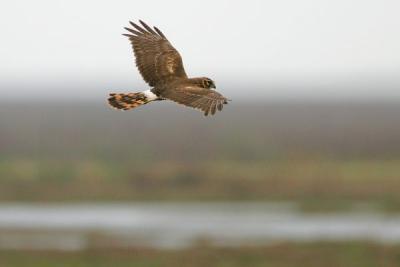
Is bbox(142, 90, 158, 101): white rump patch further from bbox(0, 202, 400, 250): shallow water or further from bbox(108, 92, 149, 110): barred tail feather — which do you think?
bbox(0, 202, 400, 250): shallow water

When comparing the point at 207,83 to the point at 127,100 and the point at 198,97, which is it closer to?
the point at 198,97

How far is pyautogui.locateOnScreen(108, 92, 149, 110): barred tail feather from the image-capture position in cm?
1689

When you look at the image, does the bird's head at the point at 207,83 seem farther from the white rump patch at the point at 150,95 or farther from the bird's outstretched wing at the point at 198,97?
the white rump patch at the point at 150,95

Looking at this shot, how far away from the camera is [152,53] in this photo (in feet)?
57.7

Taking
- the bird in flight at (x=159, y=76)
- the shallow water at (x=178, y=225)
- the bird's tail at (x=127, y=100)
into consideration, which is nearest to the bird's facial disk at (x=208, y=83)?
the bird in flight at (x=159, y=76)

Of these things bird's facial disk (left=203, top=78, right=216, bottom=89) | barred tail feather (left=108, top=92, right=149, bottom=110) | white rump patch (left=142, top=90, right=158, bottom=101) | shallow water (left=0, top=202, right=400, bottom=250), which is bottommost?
shallow water (left=0, top=202, right=400, bottom=250)

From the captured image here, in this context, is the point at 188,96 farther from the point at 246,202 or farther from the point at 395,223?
the point at 246,202

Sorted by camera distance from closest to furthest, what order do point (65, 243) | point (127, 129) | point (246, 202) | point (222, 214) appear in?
point (65, 243) < point (222, 214) < point (246, 202) < point (127, 129)

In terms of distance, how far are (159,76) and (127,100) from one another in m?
0.59

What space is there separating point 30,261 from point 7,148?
114 ft

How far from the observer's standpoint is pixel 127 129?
84062 mm

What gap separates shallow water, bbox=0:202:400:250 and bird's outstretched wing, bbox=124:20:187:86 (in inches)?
417

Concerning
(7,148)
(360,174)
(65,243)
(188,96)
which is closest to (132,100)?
(188,96)

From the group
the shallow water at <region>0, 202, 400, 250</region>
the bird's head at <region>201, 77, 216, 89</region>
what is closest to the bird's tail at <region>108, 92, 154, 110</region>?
the bird's head at <region>201, 77, 216, 89</region>
